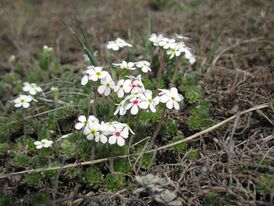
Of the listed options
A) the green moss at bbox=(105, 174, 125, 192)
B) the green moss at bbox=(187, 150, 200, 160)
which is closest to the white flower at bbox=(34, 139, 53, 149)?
the green moss at bbox=(105, 174, 125, 192)

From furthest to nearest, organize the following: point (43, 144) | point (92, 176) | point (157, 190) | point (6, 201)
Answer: point (43, 144)
point (92, 176)
point (6, 201)
point (157, 190)

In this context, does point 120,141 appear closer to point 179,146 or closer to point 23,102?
point 179,146

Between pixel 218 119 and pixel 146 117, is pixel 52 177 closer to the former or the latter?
pixel 146 117

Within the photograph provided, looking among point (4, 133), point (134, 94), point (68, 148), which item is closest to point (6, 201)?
point (68, 148)

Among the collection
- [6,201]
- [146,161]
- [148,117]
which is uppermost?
[148,117]

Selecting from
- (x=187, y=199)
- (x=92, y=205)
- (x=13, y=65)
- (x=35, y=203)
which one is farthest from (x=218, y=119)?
(x=13, y=65)

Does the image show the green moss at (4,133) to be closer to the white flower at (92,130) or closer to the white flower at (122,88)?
the white flower at (92,130)

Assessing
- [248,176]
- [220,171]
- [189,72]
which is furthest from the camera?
[189,72]

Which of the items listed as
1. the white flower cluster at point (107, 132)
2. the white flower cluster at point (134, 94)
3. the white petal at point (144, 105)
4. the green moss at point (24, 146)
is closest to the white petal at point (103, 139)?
the white flower cluster at point (107, 132)
